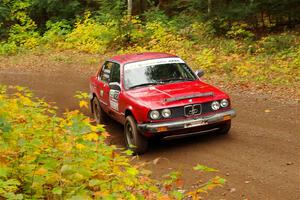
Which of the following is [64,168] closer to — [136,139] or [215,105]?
[136,139]

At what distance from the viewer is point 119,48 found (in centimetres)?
2223

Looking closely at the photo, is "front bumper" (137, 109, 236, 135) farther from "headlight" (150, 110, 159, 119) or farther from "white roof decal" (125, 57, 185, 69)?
"white roof decal" (125, 57, 185, 69)

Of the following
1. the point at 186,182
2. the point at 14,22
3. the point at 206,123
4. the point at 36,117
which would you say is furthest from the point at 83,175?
the point at 14,22

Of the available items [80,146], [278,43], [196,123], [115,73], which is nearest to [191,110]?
[196,123]

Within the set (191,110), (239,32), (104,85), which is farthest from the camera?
(239,32)

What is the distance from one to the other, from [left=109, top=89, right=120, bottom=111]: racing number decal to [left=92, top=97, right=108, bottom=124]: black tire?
1038 millimetres

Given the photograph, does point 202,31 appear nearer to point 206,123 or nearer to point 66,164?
point 206,123

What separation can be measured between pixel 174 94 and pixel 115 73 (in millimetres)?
2016

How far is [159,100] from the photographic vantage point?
8.12 meters

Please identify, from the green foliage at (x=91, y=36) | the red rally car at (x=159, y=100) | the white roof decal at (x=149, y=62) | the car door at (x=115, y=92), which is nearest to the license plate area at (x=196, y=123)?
the red rally car at (x=159, y=100)

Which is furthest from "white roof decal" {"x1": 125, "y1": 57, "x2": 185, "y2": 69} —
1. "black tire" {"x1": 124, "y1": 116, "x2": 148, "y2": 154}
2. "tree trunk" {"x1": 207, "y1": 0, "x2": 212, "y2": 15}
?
"tree trunk" {"x1": 207, "y1": 0, "x2": 212, "y2": 15}

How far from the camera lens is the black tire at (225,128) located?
28.4 ft

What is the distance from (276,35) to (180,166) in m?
11.9

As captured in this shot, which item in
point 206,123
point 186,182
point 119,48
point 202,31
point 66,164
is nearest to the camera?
point 66,164
